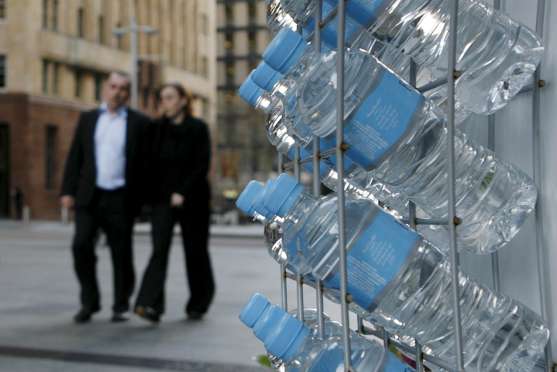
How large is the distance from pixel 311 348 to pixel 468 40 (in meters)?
0.68

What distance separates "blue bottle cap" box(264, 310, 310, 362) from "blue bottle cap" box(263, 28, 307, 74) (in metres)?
0.49

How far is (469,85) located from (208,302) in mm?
6016

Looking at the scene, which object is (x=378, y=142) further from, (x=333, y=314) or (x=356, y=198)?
(x=333, y=314)

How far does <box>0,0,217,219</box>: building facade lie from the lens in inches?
1689

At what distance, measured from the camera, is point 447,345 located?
1718 mm

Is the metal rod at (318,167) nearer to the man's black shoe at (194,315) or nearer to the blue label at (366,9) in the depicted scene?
the blue label at (366,9)

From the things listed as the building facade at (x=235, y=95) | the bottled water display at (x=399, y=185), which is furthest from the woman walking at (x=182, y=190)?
the building facade at (x=235, y=95)

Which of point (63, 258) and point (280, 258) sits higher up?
point (280, 258)

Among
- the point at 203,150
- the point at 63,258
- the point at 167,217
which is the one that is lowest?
the point at 63,258

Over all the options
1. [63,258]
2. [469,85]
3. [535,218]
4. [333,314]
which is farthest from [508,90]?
[63,258]

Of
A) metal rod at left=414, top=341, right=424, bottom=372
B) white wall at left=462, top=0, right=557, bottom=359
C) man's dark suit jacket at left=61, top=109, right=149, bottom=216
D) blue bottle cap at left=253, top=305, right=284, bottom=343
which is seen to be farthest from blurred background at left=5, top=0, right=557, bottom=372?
man's dark suit jacket at left=61, top=109, right=149, bottom=216

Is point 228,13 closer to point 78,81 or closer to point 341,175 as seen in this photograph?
point 78,81

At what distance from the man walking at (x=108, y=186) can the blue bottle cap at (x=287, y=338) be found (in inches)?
217

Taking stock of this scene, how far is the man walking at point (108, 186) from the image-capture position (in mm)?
7227
